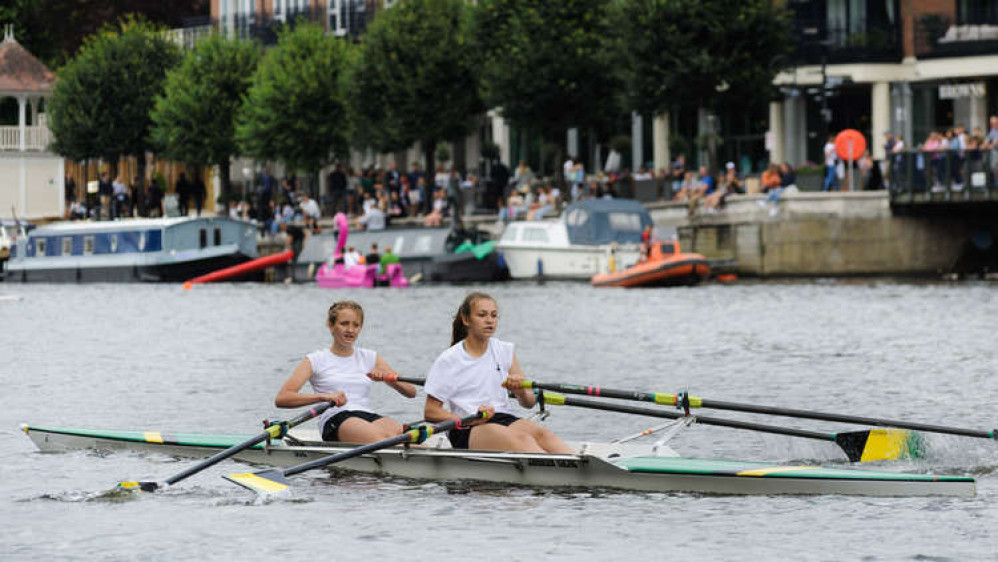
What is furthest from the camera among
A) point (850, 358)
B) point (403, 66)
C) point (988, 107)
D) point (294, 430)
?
point (403, 66)

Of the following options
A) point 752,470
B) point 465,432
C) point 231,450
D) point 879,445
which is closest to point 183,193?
point 231,450

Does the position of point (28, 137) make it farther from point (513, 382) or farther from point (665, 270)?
point (513, 382)

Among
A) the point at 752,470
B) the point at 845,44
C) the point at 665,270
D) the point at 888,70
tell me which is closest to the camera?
the point at 752,470

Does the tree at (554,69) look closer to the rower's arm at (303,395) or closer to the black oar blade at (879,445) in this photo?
the black oar blade at (879,445)

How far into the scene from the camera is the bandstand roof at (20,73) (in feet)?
297

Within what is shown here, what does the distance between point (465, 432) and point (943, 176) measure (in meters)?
36.7

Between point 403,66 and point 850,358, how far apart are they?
37.2m

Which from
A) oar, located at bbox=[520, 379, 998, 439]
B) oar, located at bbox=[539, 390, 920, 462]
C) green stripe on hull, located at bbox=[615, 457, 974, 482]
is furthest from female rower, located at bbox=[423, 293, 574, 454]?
oar, located at bbox=[539, 390, 920, 462]

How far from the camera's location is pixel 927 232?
182ft

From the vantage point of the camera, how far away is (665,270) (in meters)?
53.1

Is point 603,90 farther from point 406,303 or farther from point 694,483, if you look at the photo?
point 694,483

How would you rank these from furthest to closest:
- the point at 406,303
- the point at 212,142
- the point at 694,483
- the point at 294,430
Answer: the point at 212,142
the point at 406,303
the point at 294,430
the point at 694,483

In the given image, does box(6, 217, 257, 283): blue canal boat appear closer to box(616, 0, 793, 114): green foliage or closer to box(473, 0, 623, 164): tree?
box(473, 0, 623, 164): tree

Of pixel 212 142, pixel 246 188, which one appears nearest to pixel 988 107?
pixel 212 142
